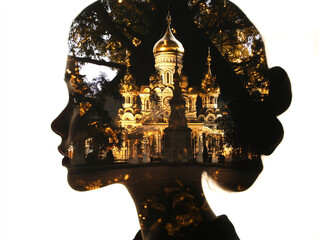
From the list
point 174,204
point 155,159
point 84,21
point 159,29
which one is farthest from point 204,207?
point 84,21

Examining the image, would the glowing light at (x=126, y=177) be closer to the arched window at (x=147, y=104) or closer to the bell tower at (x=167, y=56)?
the arched window at (x=147, y=104)

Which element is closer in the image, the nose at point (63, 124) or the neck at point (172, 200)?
the neck at point (172, 200)

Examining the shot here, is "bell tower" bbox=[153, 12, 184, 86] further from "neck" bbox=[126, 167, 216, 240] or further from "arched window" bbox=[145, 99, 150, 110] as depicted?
"neck" bbox=[126, 167, 216, 240]

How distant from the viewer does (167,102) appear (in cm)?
179

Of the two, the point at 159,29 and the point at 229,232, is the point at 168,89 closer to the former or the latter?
the point at 159,29

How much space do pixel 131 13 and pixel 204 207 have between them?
32.6 inches

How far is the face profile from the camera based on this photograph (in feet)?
5.84

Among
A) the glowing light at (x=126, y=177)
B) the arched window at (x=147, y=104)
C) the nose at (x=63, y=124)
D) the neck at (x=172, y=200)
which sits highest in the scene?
the arched window at (x=147, y=104)

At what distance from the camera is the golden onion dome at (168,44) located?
5.90 ft

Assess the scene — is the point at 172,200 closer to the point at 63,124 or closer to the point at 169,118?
the point at 169,118

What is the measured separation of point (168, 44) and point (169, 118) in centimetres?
29
